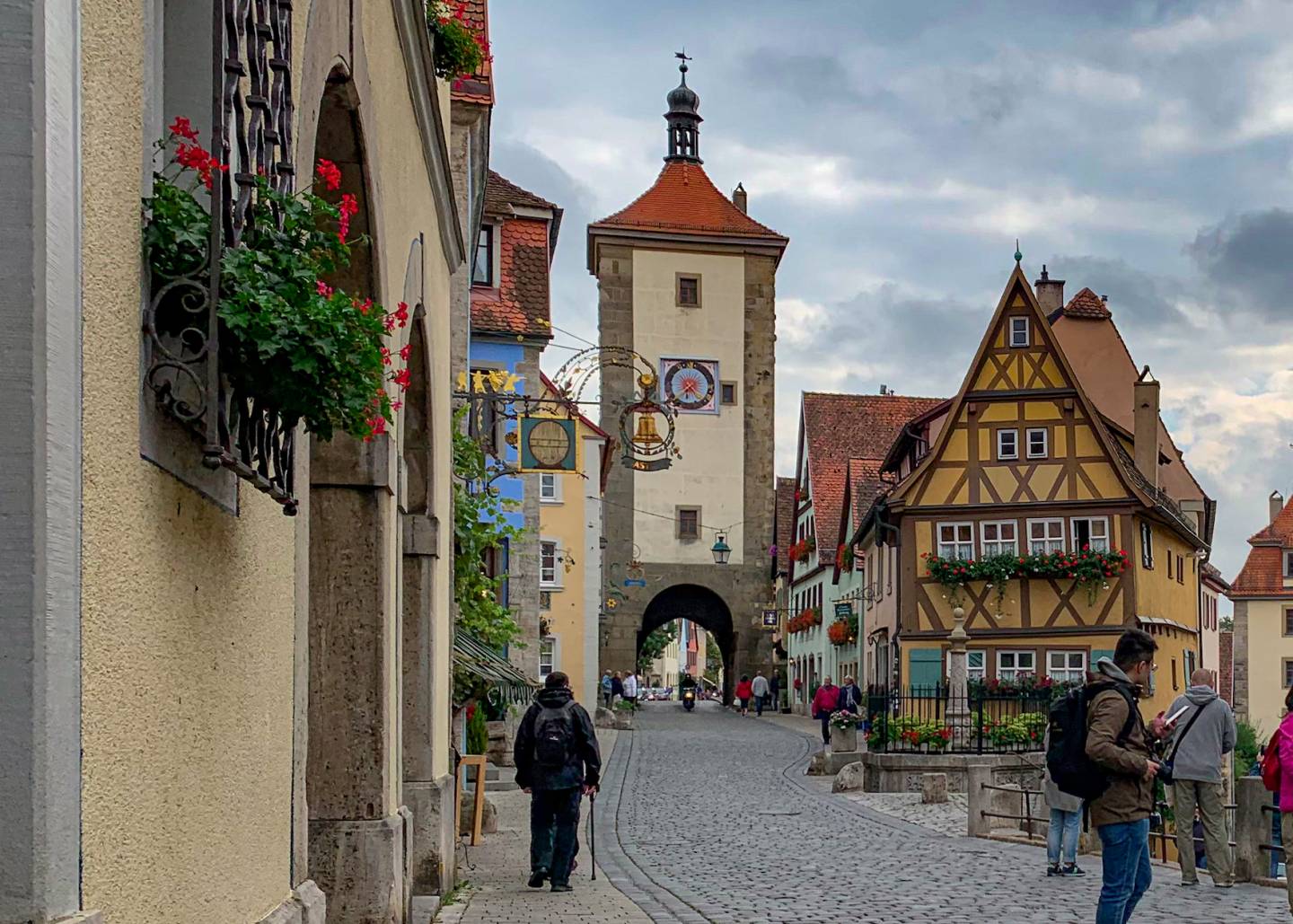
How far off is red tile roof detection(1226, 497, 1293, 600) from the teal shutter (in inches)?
1030

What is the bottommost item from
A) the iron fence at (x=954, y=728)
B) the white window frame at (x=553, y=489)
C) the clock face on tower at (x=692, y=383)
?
the iron fence at (x=954, y=728)

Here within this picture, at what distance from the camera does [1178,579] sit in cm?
4366

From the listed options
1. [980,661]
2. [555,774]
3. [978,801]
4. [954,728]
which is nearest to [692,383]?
[980,661]

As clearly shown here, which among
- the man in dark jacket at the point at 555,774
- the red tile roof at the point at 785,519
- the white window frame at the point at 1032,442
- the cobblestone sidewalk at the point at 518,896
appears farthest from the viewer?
the red tile roof at the point at 785,519

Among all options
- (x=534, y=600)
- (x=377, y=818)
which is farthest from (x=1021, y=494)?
(x=377, y=818)

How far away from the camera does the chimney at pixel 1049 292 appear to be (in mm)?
50531

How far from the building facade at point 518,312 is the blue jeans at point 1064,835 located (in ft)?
50.8

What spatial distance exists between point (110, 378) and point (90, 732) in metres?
0.63

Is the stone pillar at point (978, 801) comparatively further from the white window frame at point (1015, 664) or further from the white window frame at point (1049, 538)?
Result: the white window frame at point (1049, 538)

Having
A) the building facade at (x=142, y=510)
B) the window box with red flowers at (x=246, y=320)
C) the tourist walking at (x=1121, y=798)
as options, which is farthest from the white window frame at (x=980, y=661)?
the window box with red flowers at (x=246, y=320)

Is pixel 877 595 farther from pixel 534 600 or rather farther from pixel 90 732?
pixel 90 732

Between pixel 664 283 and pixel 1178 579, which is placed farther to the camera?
pixel 664 283

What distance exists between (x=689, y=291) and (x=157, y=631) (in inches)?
2276

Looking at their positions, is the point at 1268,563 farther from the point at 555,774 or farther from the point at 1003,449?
the point at 555,774
